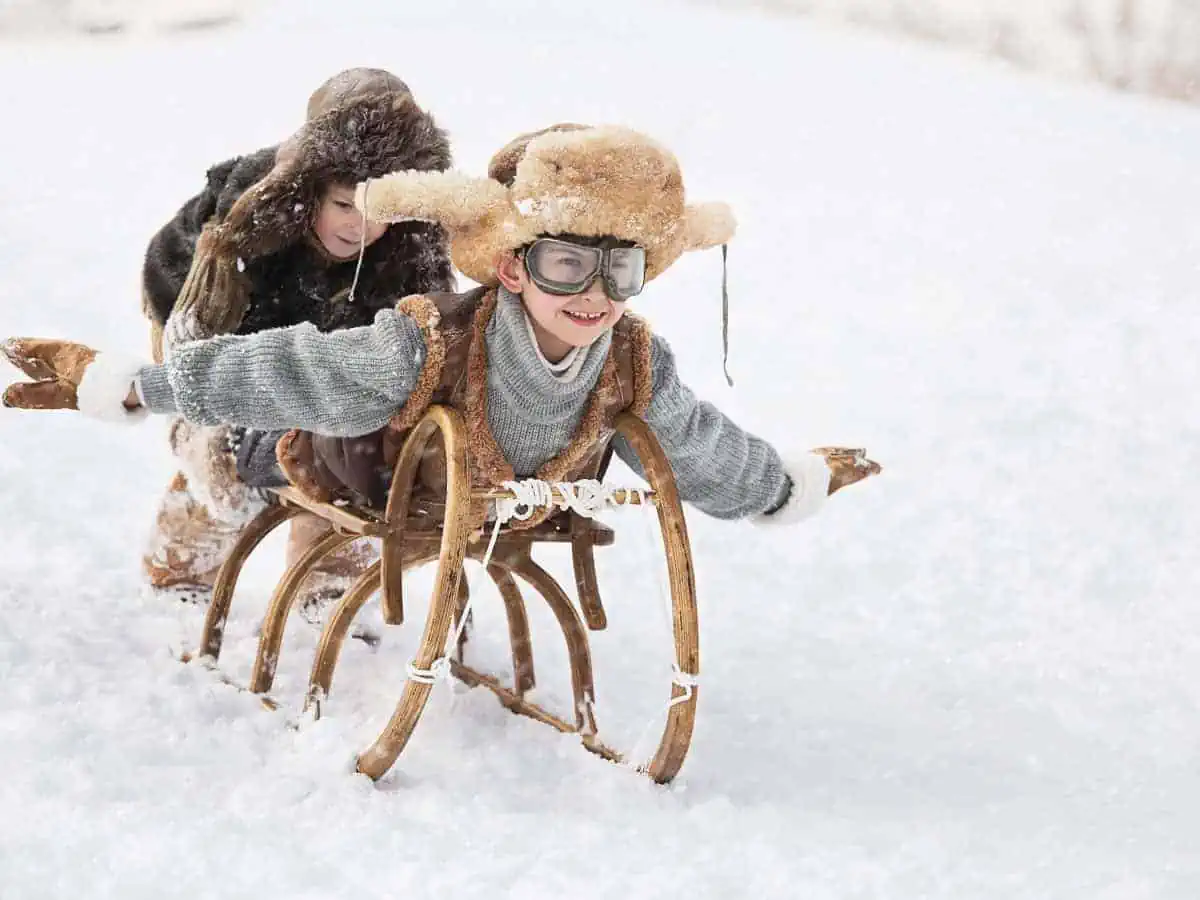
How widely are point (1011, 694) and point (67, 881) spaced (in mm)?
1647

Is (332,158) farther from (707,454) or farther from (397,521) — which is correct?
(707,454)

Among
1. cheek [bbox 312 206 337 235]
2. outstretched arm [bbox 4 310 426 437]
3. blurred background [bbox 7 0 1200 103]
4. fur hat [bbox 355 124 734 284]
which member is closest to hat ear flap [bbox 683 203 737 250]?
fur hat [bbox 355 124 734 284]

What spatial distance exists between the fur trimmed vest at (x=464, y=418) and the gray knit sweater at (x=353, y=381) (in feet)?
0.05

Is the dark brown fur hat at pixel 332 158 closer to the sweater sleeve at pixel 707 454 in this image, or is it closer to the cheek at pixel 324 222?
the cheek at pixel 324 222

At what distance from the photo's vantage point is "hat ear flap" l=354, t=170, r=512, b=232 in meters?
1.68

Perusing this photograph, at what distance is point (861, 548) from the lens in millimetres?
3100

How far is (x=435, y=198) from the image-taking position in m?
1.68

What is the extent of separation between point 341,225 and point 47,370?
0.53m

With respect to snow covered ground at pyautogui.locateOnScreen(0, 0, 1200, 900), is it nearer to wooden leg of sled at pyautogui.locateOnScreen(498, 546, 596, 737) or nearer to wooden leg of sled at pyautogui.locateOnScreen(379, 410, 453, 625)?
wooden leg of sled at pyautogui.locateOnScreen(498, 546, 596, 737)

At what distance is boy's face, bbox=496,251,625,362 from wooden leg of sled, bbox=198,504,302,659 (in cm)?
65

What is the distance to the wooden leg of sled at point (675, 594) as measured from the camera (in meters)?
1.76

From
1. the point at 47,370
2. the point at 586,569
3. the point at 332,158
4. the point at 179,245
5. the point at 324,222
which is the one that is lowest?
the point at 586,569

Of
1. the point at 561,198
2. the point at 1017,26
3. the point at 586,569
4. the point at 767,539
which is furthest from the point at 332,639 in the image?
the point at 1017,26

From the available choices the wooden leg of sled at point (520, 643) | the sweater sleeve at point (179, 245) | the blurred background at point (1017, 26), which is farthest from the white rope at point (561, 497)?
the blurred background at point (1017, 26)
